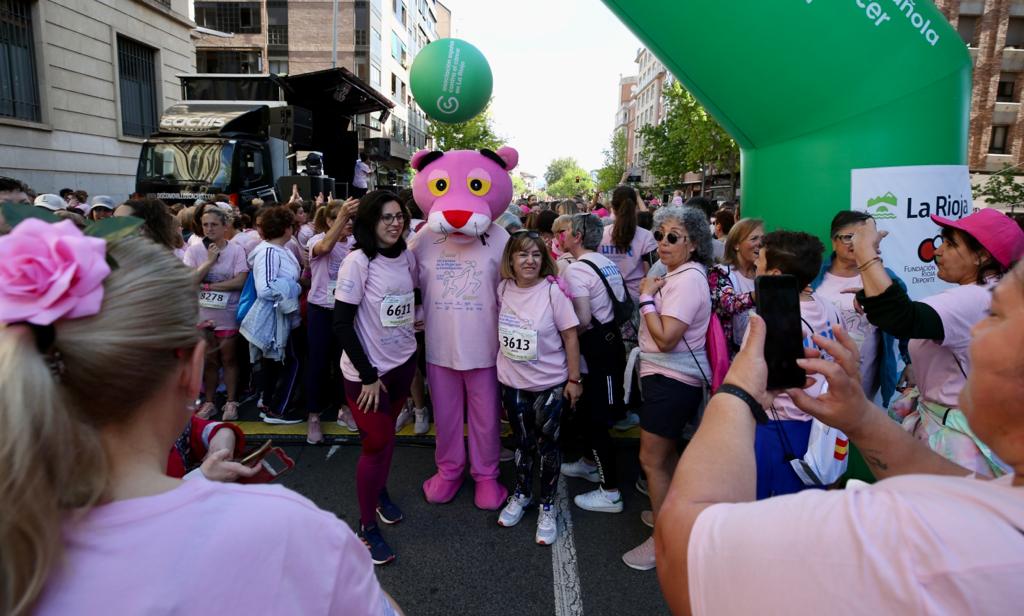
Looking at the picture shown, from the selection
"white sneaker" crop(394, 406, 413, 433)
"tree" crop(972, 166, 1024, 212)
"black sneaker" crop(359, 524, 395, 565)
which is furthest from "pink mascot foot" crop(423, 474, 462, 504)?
"tree" crop(972, 166, 1024, 212)

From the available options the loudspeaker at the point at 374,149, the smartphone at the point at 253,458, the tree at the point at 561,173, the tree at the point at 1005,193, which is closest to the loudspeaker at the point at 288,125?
the loudspeaker at the point at 374,149

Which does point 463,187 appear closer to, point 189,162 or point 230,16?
point 189,162

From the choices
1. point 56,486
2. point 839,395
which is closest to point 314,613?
point 56,486

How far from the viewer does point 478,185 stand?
3.48 metres

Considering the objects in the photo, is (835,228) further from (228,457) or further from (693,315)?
(228,457)

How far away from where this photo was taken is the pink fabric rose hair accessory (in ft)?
2.47

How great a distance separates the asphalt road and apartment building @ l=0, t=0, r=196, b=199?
1282 cm

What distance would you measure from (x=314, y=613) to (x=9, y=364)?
56 cm

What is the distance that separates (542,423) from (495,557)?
758 millimetres

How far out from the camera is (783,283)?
1.35 m

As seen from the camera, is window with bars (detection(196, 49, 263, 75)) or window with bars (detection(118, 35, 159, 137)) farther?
window with bars (detection(196, 49, 263, 75))

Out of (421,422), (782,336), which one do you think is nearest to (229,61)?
(421,422)

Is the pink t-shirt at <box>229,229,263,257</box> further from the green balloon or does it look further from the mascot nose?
the mascot nose

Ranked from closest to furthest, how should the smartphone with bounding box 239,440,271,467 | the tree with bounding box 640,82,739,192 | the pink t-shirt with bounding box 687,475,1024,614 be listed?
the pink t-shirt with bounding box 687,475,1024,614, the smartphone with bounding box 239,440,271,467, the tree with bounding box 640,82,739,192
